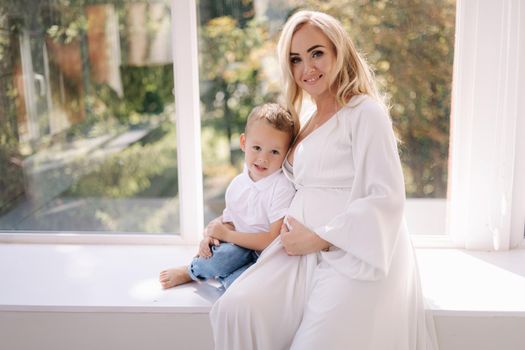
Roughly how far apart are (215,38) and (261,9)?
7.6 inches

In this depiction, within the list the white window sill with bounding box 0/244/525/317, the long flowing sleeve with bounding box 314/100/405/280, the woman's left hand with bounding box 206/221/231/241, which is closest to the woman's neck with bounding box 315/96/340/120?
the long flowing sleeve with bounding box 314/100/405/280

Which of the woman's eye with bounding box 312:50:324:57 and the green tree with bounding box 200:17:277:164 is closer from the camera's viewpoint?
the woman's eye with bounding box 312:50:324:57

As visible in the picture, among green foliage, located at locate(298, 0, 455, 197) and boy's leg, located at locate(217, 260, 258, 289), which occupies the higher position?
green foliage, located at locate(298, 0, 455, 197)

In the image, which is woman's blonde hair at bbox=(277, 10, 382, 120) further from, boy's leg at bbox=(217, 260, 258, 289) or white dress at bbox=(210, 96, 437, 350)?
boy's leg at bbox=(217, 260, 258, 289)

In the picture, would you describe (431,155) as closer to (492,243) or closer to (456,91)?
(456,91)

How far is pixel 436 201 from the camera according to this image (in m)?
2.10

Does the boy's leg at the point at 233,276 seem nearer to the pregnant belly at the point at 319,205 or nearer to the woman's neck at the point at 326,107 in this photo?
the pregnant belly at the point at 319,205

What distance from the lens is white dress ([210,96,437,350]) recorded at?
1.43m

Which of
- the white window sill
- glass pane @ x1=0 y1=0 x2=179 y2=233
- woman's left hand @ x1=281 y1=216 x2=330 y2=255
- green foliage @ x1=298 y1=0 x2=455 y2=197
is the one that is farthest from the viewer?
glass pane @ x1=0 y1=0 x2=179 y2=233

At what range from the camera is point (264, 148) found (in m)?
1.71

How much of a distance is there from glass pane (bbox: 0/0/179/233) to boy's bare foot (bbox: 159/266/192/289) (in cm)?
41

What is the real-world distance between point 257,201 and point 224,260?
205 mm

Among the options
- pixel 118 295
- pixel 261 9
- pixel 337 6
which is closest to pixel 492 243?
pixel 337 6

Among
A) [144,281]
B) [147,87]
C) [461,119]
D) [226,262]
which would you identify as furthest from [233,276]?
[461,119]
